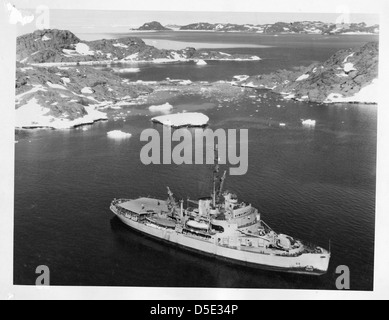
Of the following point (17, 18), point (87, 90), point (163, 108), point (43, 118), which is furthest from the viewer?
point (87, 90)

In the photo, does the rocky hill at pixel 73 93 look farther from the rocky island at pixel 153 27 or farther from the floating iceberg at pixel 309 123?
the floating iceberg at pixel 309 123

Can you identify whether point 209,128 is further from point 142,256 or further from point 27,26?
point 27,26

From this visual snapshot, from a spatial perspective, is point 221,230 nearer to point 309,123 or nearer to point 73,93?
point 309,123

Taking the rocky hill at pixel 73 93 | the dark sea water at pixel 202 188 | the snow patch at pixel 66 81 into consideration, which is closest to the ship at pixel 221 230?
the dark sea water at pixel 202 188

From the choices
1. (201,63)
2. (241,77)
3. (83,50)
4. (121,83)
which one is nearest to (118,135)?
(121,83)

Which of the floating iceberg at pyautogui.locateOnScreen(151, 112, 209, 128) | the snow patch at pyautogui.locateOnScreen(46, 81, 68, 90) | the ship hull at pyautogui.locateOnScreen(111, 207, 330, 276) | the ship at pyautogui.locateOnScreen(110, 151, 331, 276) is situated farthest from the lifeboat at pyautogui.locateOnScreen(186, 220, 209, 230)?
the snow patch at pyautogui.locateOnScreen(46, 81, 68, 90)

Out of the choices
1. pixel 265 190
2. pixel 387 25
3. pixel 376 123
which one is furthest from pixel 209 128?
pixel 387 25

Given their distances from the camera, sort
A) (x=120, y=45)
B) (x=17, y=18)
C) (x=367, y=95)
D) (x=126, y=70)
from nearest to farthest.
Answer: (x=17, y=18) < (x=367, y=95) < (x=120, y=45) < (x=126, y=70)
